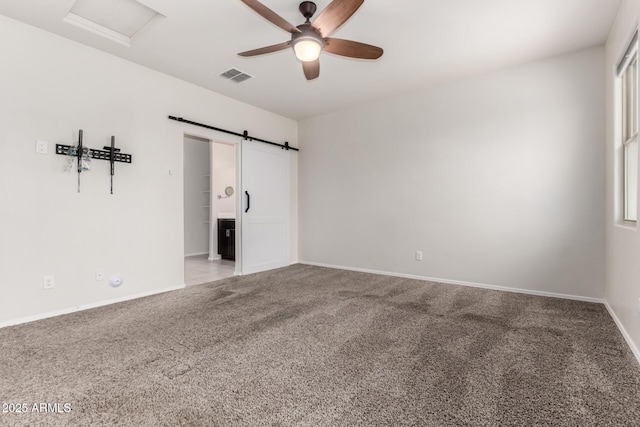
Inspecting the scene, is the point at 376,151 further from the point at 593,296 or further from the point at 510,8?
the point at 593,296

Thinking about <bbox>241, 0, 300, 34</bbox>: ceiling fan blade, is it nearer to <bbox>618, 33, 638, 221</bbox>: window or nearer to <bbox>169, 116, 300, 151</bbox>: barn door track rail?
<bbox>169, 116, 300, 151</bbox>: barn door track rail

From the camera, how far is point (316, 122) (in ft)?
18.2

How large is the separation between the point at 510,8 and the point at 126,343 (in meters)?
4.16

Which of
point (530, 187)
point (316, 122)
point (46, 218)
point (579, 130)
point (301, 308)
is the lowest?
point (301, 308)

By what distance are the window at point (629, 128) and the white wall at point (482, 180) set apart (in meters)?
0.46

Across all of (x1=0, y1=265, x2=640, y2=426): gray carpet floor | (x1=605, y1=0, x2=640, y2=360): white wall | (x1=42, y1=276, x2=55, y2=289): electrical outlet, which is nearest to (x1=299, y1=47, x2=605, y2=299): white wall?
(x1=605, y1=0, x2=640, y2=360): white wall

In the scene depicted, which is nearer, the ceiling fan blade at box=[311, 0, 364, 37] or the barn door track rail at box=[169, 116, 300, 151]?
the ceiling fan blade at box=[311, 0, 364, 37]

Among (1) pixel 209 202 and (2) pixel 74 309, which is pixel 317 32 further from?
(1) pixel 209 202

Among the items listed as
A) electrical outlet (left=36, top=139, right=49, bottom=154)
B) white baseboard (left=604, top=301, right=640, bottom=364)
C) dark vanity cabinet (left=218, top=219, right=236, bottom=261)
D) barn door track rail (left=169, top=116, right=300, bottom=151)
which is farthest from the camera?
dark vanity cabinet (left=218, top=219, right=236, bottom=261)

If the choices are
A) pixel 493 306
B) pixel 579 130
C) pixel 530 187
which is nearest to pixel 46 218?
pixel 493 306

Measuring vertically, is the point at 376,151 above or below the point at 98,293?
above

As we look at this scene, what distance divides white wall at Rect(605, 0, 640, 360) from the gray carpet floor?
19cm

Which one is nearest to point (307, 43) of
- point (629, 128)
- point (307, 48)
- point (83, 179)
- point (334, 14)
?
point (307, 48)

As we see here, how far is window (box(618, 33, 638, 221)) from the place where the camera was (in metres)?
2.48
